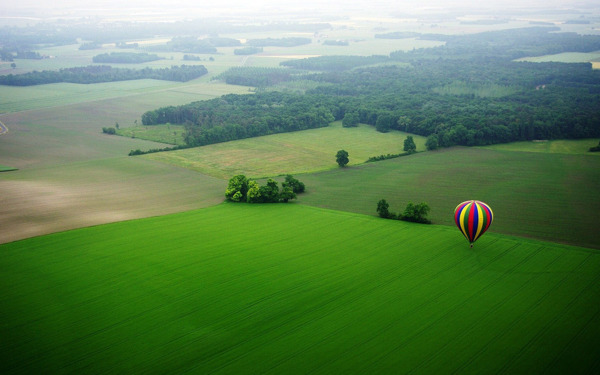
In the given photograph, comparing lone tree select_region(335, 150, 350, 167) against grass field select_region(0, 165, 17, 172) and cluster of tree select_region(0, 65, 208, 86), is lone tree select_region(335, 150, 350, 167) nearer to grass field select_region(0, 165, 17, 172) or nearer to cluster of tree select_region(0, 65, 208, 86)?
grass field select_region(0, 165, 17, 172)

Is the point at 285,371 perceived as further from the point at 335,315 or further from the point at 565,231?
the point at 565,231

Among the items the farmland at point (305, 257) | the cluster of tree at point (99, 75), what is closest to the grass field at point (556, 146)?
the farmland at point (305, 257)

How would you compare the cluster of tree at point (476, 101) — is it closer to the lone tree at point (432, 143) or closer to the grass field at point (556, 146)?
the lone tree at point (432, 143)

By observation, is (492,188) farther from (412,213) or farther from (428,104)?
(428,104)

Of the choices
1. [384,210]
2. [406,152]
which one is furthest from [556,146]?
[384,210]

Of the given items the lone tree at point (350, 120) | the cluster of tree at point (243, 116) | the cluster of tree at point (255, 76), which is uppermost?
the cluster of tree at point (255, 76)

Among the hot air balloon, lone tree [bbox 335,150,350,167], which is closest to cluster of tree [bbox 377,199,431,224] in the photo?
the hot air balloon
